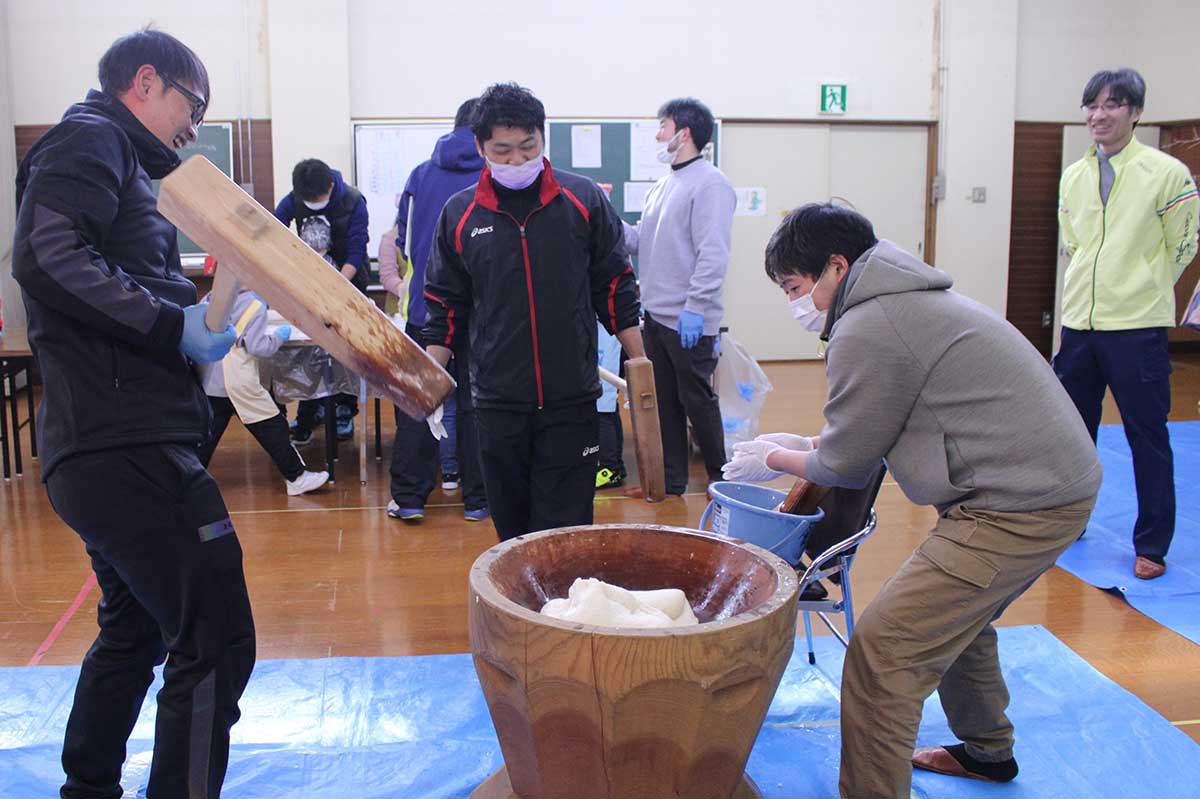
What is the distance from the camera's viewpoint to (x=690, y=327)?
417 cm

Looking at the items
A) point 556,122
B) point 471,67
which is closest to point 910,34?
point 556,122

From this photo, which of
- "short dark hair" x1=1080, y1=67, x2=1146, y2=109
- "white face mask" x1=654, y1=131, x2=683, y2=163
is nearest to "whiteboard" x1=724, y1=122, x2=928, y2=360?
"white face mask" x1=654, y1=131, x2=683, y2=163

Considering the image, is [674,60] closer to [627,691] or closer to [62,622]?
[62,622]

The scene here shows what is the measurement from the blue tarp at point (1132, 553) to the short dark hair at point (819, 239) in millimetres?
1785

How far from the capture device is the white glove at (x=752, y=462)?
2227 mm

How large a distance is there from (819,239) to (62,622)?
247 centimetres

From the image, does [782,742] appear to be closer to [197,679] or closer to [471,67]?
[197,679]

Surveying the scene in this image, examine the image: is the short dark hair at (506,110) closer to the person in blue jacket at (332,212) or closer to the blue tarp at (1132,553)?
the blue tarp at (1132,553)

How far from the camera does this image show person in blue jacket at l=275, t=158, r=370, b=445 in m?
4.91

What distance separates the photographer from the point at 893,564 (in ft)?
11.6

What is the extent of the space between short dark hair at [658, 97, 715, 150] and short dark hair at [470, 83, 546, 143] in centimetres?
177

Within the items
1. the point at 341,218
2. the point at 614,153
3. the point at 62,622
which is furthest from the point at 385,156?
the point at 62,622

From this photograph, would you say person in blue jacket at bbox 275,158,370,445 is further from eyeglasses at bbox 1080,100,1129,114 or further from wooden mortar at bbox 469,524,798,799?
wooden mortar at bbox 469,524,798,799

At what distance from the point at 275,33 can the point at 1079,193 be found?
5582 millimetres
